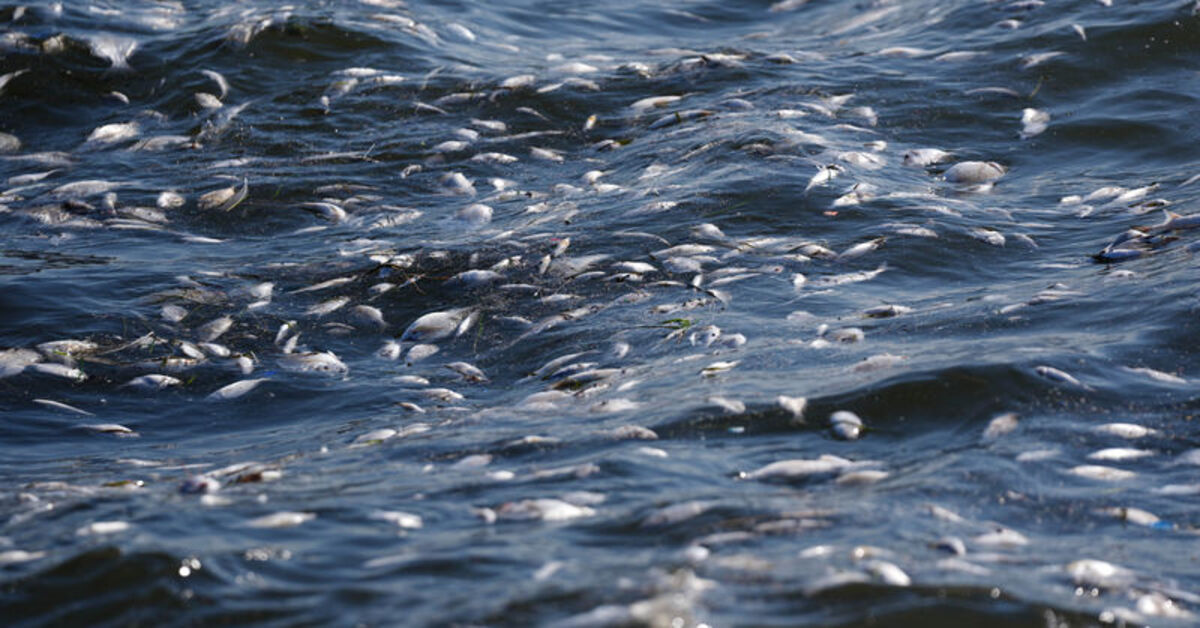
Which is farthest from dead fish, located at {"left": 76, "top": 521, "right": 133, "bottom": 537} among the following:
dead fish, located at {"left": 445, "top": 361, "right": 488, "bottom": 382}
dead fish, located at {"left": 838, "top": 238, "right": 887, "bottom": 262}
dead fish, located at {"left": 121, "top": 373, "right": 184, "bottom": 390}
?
dead fish, located at {"left": 838, "top": 238, "right": 887, "bottom": 262}

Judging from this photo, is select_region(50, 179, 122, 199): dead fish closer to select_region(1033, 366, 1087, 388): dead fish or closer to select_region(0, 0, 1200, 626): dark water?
select_region(0, 0, 1200, 626): dark water

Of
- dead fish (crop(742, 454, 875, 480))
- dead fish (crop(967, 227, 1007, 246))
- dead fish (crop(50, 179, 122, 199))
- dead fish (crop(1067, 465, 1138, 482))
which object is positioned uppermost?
dead fish (crop(742, 454, 875, 480))

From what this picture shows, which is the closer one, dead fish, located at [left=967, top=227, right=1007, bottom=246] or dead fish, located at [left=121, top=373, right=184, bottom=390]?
dead fish, located at [left=121, top=373, right=184, bottom=390]

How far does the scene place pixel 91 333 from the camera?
6883mm

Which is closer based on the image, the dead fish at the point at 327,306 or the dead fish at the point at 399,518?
the dead fish at the point at 399,518

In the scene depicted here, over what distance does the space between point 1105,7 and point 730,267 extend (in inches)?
241

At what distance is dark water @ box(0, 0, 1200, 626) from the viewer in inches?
151

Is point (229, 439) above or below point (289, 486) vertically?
below

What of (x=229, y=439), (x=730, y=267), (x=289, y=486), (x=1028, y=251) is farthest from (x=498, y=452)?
(x=1028, y=251)

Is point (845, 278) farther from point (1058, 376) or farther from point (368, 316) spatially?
point (368, 316)

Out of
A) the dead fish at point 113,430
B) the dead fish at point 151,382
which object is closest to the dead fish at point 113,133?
the dead fish at point 151,382

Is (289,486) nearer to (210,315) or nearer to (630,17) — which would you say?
(210,315)

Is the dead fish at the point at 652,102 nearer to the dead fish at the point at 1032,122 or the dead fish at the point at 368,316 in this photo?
the dead fish at the point at 1032,122

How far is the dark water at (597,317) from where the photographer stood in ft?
12.6
